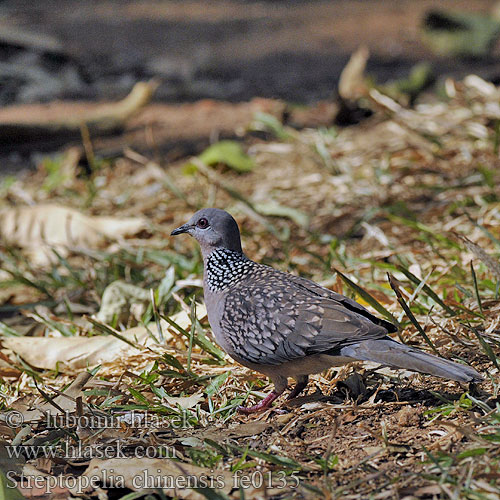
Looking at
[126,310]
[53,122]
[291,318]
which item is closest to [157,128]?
[53,122]

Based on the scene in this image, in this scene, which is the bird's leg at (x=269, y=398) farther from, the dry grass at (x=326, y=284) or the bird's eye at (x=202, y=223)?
the bird's eye at (x=202, y=223)

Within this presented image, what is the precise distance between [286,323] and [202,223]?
3.04 ft

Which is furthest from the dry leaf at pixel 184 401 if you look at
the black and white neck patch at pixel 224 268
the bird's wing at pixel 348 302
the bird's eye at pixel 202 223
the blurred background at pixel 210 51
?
the blurred background at pixel 210 51

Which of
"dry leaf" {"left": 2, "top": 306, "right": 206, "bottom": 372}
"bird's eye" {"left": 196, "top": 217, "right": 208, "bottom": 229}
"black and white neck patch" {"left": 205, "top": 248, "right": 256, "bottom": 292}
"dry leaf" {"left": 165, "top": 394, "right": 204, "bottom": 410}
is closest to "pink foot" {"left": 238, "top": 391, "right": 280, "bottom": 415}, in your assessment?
"dry leaf" {"left": 165, "top": 394, "right": 204, "bottom": 410}

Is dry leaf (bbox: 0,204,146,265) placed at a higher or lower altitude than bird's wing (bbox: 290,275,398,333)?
lower

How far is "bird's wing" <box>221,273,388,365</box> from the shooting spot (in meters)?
3.11

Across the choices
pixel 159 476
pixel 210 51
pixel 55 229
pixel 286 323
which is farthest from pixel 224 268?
pixel 210 51

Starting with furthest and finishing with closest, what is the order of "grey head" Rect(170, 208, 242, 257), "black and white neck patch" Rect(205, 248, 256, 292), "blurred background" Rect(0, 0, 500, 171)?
1. "blurred background" Rect(0, 0, 500, 171)
2. "grey head" Rect(170, 208, 242, 257)
3. "black and white neck patch" Rect(205, 248, 256, 292)

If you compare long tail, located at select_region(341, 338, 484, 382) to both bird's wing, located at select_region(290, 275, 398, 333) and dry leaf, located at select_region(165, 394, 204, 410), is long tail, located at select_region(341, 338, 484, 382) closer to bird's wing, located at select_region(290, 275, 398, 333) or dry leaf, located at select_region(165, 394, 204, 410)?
bird's wing, located at select_region(290, 275, 398, 333)

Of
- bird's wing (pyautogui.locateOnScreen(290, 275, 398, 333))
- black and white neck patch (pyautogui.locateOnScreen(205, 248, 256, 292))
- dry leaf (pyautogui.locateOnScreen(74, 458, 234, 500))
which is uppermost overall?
bird's wing (pyautogui.locateOnScreen(290, 275, 398, 333))

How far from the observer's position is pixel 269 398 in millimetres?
3402

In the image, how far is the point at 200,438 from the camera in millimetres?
3035

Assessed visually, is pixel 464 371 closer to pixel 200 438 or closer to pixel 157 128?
pixel 200 438

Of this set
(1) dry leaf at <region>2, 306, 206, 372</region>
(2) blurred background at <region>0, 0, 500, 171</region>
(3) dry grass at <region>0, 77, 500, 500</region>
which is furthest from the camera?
(2) blurred background at <region>0, 0, 500, 171</region>
